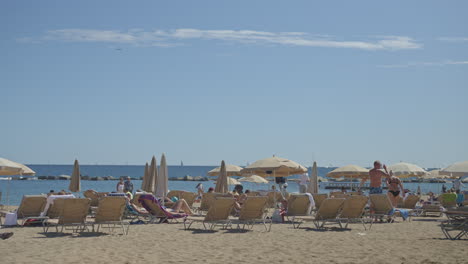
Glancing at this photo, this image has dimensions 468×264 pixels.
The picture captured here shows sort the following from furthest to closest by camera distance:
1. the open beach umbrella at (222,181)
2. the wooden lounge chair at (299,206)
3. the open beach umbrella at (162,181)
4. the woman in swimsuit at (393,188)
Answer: the open beach umbrella at (222,181)
the open beach umbrella at (162,181)
the woman in swimsuit at (393,188)
the wooden lounge chair at (299,206)

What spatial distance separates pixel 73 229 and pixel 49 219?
1195mm

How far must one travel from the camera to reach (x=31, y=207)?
11398 mm

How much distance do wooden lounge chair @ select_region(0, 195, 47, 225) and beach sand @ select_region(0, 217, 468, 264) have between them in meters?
0.38

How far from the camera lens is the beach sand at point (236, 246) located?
293 inches

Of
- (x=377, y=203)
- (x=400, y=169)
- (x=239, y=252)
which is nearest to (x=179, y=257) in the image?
(x=239, y=252)

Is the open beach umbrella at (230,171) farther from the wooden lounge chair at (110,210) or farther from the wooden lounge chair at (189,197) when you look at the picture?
the wooden lounge chair at (110,210)

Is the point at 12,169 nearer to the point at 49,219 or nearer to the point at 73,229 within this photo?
the point at 49,219

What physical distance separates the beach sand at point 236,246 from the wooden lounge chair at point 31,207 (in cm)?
38

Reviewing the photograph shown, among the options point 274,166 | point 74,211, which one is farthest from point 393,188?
point 74,211

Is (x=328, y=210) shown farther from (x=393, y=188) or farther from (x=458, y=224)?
(x=393, y=188)

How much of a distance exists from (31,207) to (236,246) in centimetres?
487

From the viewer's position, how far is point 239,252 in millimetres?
8117

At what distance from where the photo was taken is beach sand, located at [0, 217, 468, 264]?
745 centimetres

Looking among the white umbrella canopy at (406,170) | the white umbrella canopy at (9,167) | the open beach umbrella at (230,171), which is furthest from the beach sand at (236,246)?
the open beach umbrella at (230,171)
